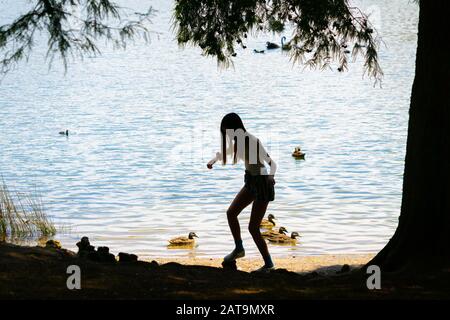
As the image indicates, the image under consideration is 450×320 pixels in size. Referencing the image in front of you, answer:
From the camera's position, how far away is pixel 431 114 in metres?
10.8

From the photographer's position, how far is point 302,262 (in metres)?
14.5

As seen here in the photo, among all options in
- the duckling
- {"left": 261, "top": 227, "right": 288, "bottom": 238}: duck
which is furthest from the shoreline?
the duckling

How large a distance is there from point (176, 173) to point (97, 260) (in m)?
15.0

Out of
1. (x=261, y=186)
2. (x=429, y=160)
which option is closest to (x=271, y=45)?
(x=261, y=186)

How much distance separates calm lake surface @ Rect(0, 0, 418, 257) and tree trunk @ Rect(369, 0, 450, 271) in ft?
17.2

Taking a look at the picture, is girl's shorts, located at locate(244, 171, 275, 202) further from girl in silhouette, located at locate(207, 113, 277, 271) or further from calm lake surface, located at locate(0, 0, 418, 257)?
calm lake surface, located at locate(0, 0, 418, 257)

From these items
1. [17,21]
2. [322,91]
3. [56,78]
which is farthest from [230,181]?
[56,78]

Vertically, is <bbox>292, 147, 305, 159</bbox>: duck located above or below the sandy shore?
above

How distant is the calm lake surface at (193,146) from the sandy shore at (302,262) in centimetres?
93

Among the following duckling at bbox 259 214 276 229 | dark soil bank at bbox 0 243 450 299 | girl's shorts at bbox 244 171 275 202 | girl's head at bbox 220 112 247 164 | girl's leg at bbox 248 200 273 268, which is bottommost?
duckling at bbox 259 214 276 229

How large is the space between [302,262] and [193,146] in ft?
55.2

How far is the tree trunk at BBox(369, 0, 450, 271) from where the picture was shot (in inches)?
424

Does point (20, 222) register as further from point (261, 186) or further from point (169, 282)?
point (169, 282)

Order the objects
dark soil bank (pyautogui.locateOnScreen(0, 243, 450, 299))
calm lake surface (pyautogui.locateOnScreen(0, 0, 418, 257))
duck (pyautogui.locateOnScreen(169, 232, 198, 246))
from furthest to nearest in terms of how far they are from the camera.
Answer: calm lake surface (pyautogui.locateOnScreen(0, 0, 418, 257)) < duck (pyautogui.locateOnScreen(169, 232, 198, 246)) < dark soil bank (pyautogui.locateOnScreen(0, 243, 450, 299))
